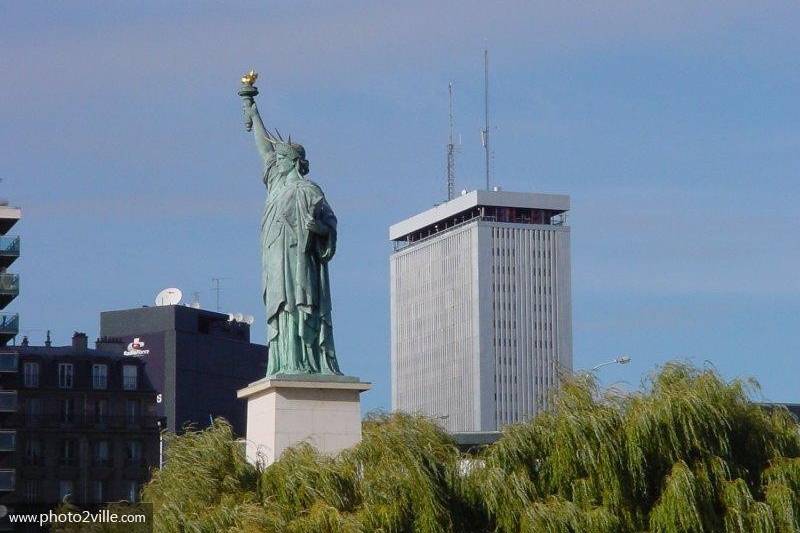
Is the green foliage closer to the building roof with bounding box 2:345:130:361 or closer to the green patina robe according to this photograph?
the green patina robe

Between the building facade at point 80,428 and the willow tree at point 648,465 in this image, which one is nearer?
the willow tree at point 648,465

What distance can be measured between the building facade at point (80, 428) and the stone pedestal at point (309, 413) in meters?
72.6

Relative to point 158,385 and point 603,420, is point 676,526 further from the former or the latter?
point 158,385

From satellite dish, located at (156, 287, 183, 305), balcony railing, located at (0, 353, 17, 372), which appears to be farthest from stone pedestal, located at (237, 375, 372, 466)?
satellite dish, located at (156, 287, 183, 305)

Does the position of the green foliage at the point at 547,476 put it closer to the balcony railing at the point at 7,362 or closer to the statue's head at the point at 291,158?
the statue's head at the point at 291,158

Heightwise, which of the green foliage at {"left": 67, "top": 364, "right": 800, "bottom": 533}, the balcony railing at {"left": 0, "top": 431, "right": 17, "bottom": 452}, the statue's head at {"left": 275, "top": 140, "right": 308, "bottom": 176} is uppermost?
the statue's head at {"left": 275, "top": 140, "right": 308, "bottom": 176}

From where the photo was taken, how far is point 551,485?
50.8m

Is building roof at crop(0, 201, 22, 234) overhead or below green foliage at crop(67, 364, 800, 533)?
overhead

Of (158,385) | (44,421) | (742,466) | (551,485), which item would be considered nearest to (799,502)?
(742,466)

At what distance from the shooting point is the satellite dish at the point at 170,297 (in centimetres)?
17838

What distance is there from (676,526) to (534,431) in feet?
15.8

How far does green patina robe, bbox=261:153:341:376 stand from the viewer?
5400cm

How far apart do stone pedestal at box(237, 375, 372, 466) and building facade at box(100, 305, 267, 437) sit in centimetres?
12450

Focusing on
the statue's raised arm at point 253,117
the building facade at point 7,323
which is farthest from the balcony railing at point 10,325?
the statue's raised arm at point 253,117
